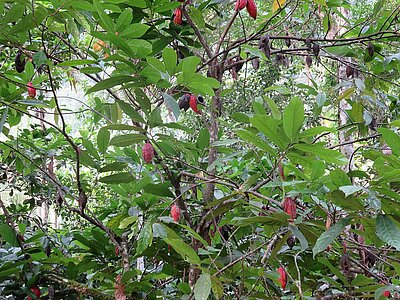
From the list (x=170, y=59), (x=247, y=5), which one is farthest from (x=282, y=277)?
(x=247, y=5)

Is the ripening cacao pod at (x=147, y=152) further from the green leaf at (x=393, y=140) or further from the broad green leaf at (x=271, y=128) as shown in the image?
the green leaf at (x=393, y=140)

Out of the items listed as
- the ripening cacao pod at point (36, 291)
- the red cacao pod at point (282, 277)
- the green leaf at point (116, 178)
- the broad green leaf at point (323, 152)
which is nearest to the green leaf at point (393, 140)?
the broad green leaf at point (323, 152)

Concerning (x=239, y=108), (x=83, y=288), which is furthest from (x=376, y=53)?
(x=239, y=108)

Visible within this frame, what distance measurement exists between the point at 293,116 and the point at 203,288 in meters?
0.40

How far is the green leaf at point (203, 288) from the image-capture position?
949mm

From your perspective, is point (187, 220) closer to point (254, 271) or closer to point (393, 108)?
point (254, 271)

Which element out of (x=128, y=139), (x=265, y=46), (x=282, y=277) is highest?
(x=265, y=46)

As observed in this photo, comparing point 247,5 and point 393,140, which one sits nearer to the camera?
point 393,140

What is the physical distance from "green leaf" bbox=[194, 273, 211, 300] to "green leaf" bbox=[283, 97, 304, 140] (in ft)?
1.16

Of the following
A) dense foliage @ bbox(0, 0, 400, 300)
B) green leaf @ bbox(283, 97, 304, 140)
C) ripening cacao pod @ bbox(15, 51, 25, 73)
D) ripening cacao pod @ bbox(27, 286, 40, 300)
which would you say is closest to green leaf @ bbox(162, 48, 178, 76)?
dense foliage @ bbox(0, 0, 400, 300)

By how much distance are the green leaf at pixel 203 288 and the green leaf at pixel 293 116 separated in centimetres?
35

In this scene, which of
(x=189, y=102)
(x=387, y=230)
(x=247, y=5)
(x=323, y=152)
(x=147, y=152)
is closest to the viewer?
(x=387, y=230)

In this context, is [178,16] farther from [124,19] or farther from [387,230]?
[387,230]

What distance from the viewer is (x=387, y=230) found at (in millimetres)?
875
